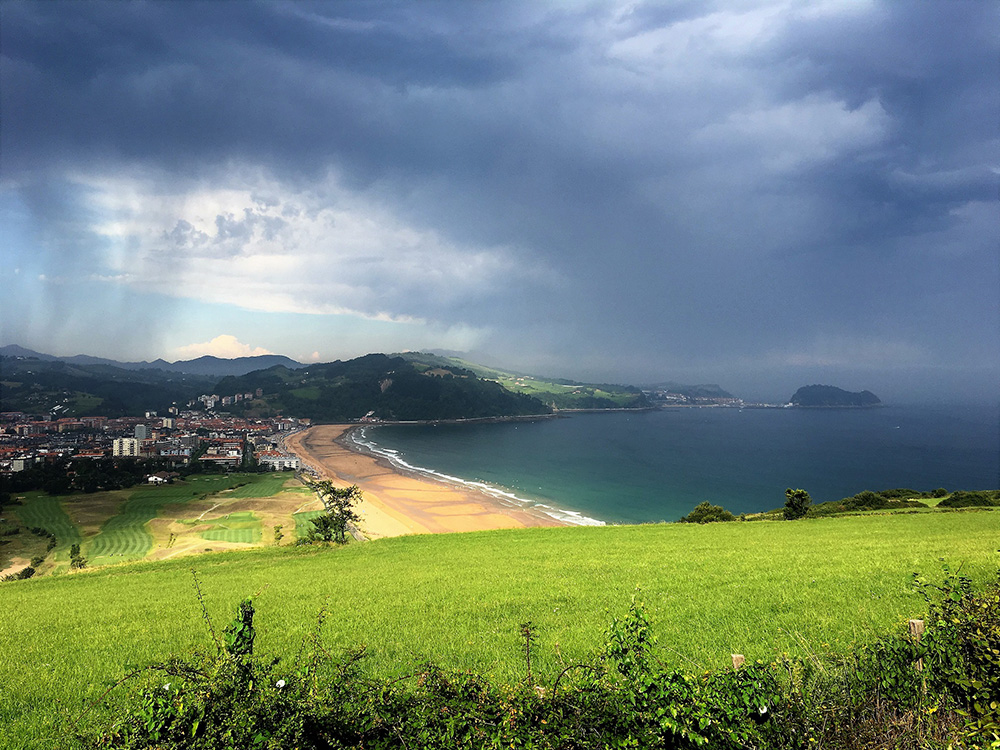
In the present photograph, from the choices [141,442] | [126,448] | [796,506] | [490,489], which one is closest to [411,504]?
[490,489]

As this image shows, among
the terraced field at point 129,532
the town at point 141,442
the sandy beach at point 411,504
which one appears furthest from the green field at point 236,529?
the town at point 141,442

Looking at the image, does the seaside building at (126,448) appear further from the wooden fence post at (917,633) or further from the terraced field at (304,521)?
the wooden fence post at (917,633)

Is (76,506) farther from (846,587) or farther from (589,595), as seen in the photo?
(846,587)

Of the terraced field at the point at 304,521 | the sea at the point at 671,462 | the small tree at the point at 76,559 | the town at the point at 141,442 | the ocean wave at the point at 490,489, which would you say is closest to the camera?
the small tree at the point at 76,559

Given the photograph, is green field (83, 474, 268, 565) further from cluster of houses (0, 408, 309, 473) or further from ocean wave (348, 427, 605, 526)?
ocean wave (348, 427, 605, 526)

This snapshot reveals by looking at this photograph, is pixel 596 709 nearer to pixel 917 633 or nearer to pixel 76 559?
pixel 917 633

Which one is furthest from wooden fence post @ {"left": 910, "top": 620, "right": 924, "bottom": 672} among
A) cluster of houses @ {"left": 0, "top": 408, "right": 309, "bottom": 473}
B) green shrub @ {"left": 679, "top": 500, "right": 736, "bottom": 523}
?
cluster of houses @ {"left": 0, "top": 408, "right": 309, "bottom": 473}

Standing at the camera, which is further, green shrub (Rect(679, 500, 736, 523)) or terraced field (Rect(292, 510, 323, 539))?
terraced field (Rect(292, 510, 323, 539))

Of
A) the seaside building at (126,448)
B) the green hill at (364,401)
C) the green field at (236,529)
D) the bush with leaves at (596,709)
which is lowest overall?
the green field at (236,529)
